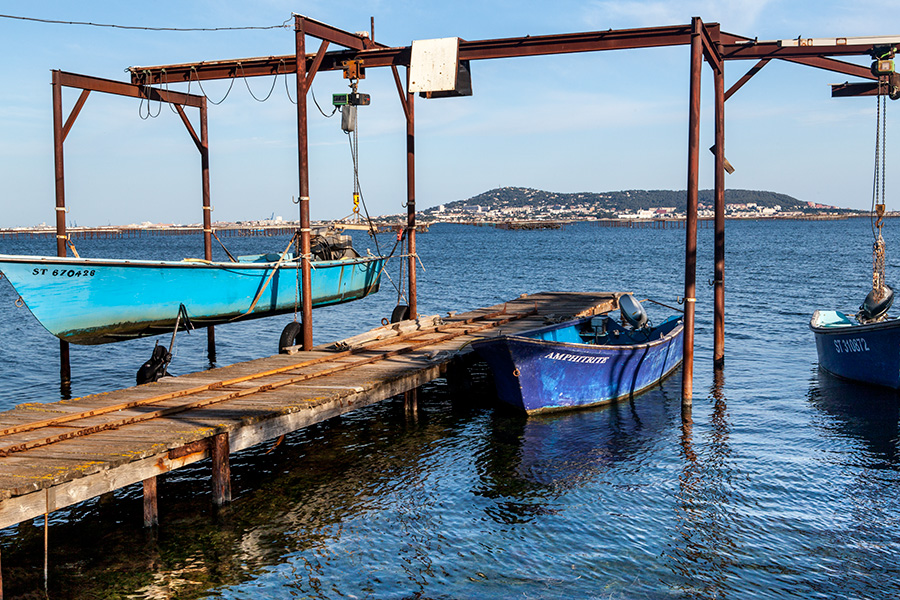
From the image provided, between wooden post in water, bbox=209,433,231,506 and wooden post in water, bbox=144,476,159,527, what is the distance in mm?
862

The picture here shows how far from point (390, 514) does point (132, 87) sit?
50.2 ft

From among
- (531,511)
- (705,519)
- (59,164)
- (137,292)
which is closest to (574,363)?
(531,511)

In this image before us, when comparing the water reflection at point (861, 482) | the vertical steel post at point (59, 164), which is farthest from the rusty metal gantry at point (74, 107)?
the water reflection at point (861, 482)

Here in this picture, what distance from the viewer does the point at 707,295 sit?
140 feet

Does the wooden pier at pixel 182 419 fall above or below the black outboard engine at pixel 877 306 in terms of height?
below

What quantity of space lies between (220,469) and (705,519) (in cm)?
676

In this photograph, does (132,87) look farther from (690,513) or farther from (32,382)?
(690,513)

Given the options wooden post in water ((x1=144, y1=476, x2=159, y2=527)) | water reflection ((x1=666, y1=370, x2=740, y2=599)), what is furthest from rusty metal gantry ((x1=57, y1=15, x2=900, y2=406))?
wooden post in water ((x1=144, y1=476, x2=159, y2=527))

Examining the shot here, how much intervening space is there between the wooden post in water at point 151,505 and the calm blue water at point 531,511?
8.2 inches

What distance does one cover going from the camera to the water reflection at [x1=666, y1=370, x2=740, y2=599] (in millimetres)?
9008

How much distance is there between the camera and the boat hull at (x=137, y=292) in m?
16.2

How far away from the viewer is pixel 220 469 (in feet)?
35.7

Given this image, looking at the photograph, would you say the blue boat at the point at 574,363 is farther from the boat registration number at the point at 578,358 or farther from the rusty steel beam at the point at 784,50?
the rusty steel beam at the point at 784,50

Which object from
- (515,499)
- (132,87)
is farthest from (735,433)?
(132,87)
